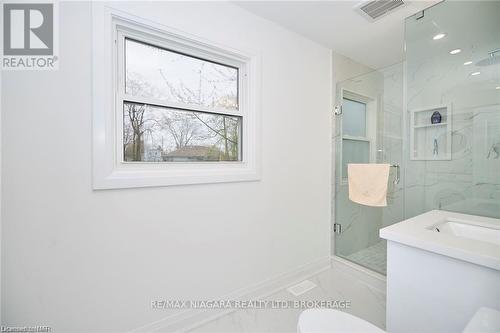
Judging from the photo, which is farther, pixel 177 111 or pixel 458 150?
pixel 458 150

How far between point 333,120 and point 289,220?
44.3 inches

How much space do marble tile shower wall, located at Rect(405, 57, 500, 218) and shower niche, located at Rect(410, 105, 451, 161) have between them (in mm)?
37

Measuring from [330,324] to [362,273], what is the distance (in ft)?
4.35

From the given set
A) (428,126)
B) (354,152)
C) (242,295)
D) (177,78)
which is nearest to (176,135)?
(177,78)

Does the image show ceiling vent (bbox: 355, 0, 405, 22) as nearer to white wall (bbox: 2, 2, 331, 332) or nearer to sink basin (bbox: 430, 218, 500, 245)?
white wall (bbox: 2, 2, 331, 332)

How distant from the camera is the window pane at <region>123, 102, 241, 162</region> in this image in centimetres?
137

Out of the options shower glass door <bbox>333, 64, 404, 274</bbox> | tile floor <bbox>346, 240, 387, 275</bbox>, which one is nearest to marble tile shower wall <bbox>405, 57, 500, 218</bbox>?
shower glass door <bbox>333, 64, 404, 274</bbox>

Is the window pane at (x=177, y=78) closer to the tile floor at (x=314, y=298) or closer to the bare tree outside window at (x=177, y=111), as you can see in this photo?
the bare tree outside window at (x=177, y=111)

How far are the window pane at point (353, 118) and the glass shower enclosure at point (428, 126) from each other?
0.03 ft

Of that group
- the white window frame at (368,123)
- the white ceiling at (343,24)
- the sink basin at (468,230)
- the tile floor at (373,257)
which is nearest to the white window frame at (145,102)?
the white ceiling at (343,24)

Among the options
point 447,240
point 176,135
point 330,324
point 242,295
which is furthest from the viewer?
point 242,295

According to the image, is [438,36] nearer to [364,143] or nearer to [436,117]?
[436,117]

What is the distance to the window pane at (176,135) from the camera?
137 cm

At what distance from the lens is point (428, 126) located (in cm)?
190
